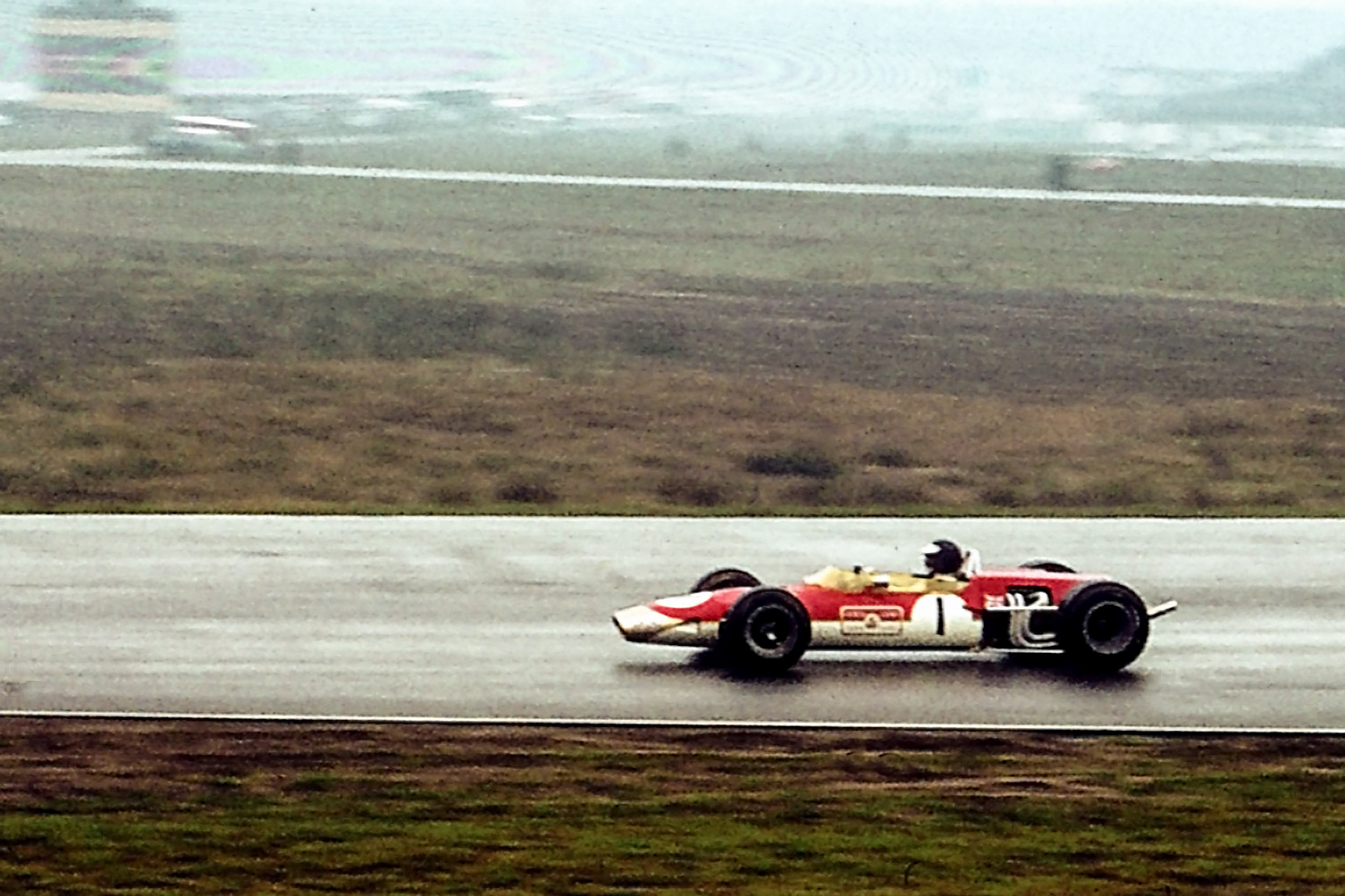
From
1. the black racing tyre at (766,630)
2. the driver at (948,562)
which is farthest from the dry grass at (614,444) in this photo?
the black racing tyre at (766,630)

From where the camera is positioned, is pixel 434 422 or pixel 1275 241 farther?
pixel 1275 241

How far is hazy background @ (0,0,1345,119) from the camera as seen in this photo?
33969mm

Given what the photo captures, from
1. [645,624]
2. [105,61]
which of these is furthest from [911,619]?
[105,61]

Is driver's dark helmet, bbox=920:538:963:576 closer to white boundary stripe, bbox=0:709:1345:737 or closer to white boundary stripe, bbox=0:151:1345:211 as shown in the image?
white boundary stripe, bbox=0:709:1345:737

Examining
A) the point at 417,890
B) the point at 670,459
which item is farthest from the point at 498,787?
the point at 670,459

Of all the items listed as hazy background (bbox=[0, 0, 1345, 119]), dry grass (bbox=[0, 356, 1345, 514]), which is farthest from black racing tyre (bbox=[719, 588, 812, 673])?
hazy background (bbox=[0, 0, 1345, 119])

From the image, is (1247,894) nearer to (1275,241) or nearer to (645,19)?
(1275,241)

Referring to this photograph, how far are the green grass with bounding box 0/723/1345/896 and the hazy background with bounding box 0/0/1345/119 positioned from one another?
91.8 feet

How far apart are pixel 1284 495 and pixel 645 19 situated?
21244mm

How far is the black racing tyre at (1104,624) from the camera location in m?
8.08

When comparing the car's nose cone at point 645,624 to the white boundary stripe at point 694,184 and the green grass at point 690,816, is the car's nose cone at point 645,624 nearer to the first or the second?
the green grass at point 690,816

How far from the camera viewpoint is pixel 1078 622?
8094mm

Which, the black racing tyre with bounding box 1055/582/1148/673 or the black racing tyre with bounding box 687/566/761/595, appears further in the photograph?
the black racing tyre with bounding box 687/566/761/595

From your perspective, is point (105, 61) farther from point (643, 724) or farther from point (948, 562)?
point (643, 724)
